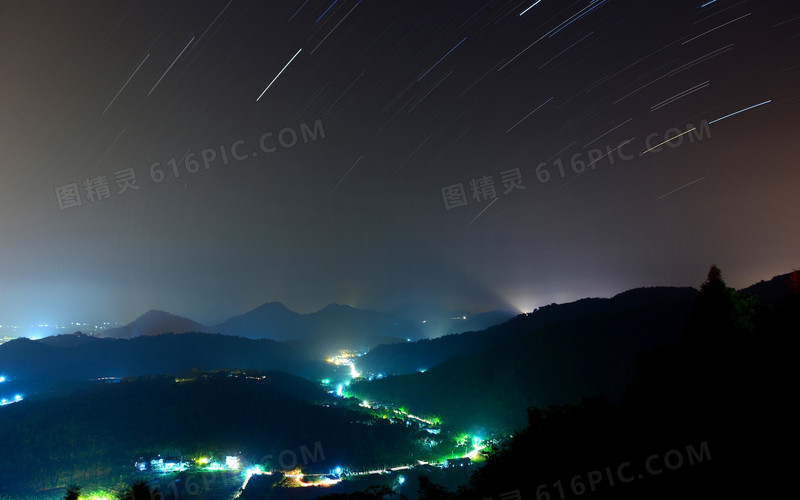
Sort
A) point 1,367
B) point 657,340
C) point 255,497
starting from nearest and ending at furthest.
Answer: point 255,497 < point 657,340 < point 1,367

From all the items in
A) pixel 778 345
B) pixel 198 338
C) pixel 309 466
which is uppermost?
pixel 198 338

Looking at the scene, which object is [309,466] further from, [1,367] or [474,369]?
[1,367]

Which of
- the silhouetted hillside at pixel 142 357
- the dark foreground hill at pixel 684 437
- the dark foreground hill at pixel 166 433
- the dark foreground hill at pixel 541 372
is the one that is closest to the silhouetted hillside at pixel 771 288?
the dark foreground hill at pixel 541 372

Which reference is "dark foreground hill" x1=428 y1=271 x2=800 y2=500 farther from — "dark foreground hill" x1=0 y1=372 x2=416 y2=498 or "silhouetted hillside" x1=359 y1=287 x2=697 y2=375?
"silhouetted hillside" x1=359 y1=287 x2=697 y2=375

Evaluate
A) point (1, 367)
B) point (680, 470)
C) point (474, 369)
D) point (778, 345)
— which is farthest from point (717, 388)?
point (1, 367)

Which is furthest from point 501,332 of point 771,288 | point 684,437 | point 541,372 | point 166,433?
point 684,437

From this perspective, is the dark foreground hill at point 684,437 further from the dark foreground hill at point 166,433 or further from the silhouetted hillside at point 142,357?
the silhouetted hillside at point 142,357
